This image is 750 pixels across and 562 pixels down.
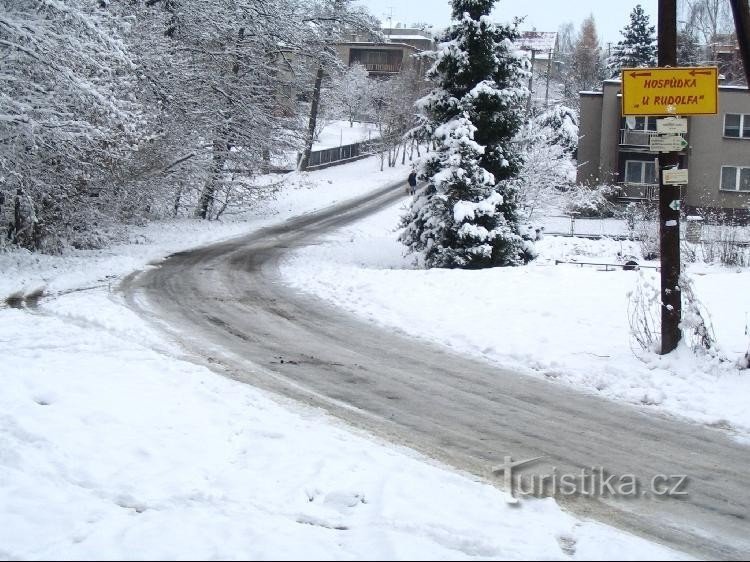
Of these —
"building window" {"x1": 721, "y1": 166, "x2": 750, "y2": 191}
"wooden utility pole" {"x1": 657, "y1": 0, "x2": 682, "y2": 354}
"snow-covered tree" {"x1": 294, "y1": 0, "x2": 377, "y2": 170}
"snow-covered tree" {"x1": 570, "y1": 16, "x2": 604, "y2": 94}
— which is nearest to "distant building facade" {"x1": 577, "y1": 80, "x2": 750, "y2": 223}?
"building window" {"x1": 721, "y1": 166, "x2": 750, "y2": 191}

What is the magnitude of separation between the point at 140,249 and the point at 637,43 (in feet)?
172

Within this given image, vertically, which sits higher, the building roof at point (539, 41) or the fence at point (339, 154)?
the building roof at point (539, 41)

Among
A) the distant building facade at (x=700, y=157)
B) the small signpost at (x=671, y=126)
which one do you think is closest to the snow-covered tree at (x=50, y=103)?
the small signpost at (x=671, y=126)

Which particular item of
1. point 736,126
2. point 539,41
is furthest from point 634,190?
point 539,41

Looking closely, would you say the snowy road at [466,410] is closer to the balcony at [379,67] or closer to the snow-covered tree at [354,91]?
the snow-covered tree at [354,91]

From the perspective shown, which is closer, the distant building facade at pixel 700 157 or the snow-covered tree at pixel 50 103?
the snow-covered tree at pixel 50 103

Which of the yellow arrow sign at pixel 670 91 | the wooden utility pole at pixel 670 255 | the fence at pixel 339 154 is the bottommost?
the wooden utility pole at pixel 670 255

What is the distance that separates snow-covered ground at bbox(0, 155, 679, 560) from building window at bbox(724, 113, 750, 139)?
37734mm

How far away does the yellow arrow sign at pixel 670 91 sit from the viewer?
9.28 meters

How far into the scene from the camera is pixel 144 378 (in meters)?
8.44

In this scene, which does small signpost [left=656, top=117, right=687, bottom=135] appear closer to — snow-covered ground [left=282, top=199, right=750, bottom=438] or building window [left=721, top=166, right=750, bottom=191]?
snow-covered ground [left=282, top=199, right=750, bottom=438]

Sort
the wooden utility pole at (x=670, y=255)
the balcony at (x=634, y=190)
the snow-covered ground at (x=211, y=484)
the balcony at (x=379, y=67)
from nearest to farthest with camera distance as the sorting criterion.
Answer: the snow-covered ground at (x=211, y=484) < the wooden utility pole at (x=670, y=255) < the balcony at (x=634, y=190) < the balcony at (x=379, y=67)

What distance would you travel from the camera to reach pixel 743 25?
8.78m

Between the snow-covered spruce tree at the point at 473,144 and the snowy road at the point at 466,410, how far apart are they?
6.68 m
